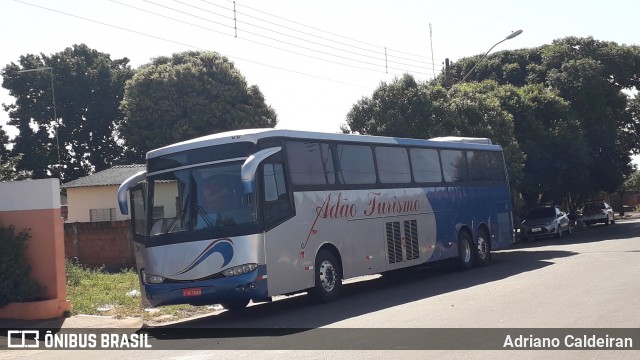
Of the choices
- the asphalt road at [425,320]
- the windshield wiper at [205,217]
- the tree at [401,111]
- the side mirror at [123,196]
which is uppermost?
the tree at [401,111]

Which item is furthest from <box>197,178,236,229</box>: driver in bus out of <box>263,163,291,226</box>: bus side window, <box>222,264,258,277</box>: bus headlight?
<box>222,264,258,277</box>: bus headlight

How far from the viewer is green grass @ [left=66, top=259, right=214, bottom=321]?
16219 millimetres

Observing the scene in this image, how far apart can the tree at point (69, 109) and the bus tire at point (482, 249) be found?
34781 mm

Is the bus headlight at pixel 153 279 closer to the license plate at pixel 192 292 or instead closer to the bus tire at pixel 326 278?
the license plate at pixel 192 292

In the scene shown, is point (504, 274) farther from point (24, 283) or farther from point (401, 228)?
point (24, 283)

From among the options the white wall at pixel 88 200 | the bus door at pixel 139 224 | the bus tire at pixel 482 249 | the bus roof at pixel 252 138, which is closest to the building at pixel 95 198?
the white wall at pixel 88 200

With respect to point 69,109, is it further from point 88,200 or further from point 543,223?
point 543,223

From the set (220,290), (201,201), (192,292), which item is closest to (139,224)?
(201,201)

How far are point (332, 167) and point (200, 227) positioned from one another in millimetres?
3749

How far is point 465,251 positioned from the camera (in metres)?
22.6

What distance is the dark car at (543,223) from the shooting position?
36.3 m

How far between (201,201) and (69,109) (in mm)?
41308

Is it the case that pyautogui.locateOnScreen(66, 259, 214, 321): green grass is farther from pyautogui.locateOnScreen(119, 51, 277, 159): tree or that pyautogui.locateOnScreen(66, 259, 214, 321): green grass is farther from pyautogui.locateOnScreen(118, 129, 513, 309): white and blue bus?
pyautogui.locateOnScreen(119, 51, 277, 159): tree

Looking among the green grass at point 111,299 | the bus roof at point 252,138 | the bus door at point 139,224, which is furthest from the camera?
the green grass at point 111,299
